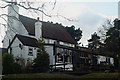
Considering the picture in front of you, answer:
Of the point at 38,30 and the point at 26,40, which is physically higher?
the point at 38,30

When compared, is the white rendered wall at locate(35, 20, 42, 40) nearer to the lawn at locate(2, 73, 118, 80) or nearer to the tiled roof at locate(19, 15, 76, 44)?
the tiled roof at locate(19, 15, 76, 44)

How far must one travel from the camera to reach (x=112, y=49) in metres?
31.3

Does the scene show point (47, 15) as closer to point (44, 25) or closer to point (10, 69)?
point (10, 69)

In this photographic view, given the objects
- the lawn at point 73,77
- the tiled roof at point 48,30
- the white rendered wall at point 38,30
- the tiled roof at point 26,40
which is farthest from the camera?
the tiled roof at point 48,30

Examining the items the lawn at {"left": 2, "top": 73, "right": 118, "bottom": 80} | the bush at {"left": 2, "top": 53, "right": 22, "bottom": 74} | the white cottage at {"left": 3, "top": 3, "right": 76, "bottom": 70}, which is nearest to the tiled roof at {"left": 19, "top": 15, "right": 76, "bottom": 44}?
the white cottage at {"left": 3, "top": 3, "right": 76, "bottom": 70}

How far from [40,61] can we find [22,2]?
622 inches

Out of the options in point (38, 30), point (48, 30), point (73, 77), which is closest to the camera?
point (73, 77)

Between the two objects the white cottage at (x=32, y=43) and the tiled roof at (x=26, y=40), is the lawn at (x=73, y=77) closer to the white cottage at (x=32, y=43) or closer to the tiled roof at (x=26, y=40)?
the white cottage at (x=32, y=43)

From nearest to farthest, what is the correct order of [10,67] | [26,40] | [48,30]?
[10,67] → [26,40] → [48,30]

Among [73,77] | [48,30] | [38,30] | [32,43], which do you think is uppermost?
[48,30]

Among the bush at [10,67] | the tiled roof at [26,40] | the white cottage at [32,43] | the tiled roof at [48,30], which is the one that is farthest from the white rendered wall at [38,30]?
the bush at [10,67]

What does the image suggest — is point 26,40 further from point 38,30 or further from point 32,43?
point 38,30

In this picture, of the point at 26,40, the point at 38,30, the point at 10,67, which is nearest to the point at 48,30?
the point at 38,30

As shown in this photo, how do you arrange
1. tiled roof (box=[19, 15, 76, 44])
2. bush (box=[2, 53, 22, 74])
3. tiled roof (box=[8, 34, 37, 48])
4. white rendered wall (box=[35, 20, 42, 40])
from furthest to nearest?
1. tiled roof (box=[19, 15, 76, 44])
2. white rendered wall (box=[35, 20, 42, 40])
3. tiled roof (box=[8, 34, 37, 48])
4. bush (box=[2, 53, 22, 74])
